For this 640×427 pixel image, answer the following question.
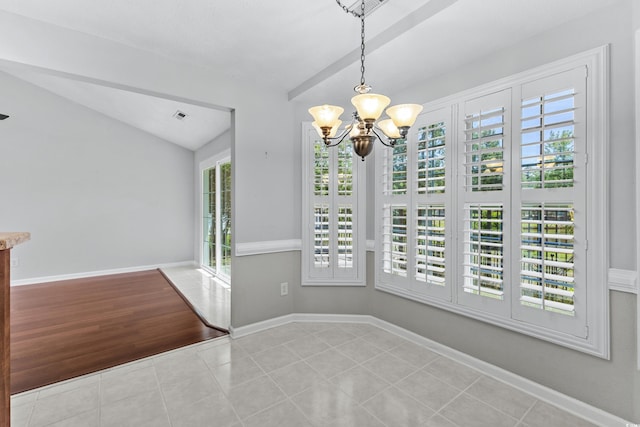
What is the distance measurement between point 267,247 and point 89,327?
7.07ft

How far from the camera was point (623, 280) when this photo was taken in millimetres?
1738

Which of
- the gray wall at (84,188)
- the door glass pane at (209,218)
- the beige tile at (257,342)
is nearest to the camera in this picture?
the beige tile at (257,342)

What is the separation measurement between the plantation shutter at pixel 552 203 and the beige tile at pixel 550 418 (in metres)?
0.51

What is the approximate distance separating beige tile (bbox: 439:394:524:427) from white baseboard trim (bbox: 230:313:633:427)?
1.24 feet

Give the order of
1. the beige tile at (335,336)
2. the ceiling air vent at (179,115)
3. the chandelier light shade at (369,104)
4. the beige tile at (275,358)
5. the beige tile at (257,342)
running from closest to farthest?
the chandelier light shade at (369,104)
the beige tile at (275,358)
the beige tile at (257,342)
the beige tile at (335,336)
the ceiling air vent at (179,115)

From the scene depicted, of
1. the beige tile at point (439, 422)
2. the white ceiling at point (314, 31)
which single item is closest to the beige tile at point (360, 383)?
the beige tile at point (439, 422)

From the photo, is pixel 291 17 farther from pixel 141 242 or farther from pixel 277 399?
pixel 141 242

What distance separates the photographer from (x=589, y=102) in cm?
182

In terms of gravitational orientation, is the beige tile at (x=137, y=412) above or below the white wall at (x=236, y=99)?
below

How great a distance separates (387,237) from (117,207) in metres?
5.44

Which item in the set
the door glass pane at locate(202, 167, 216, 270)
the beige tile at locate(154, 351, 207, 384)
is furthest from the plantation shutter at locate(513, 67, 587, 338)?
the door glass pane at locate(202, 167, 216, 270)

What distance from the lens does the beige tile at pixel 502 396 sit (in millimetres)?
1914

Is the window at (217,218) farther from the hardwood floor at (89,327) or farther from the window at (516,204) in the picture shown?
the window at (516,204)

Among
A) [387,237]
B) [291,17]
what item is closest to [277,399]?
[387,237]
